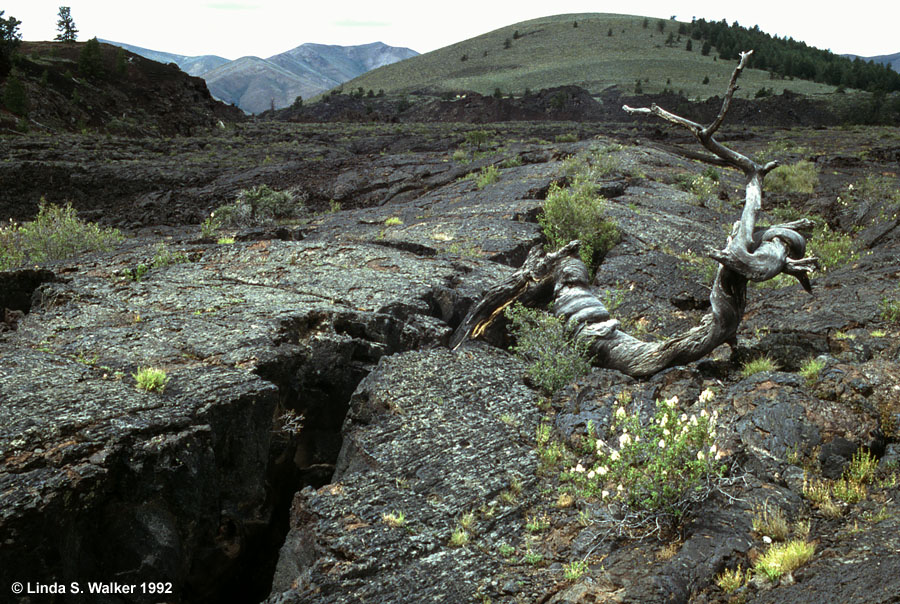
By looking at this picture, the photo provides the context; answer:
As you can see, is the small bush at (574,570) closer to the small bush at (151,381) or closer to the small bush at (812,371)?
the small bush at (812,371)

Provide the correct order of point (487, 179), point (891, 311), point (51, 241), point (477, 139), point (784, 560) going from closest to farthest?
point (784, 560) → point (891, 311) → point (51, 241) → point (487, 179) → point (477, 139)

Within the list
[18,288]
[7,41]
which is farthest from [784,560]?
A: [7,41]

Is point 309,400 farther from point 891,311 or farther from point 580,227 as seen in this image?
point 580,227

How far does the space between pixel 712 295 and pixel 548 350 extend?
79.6 inches

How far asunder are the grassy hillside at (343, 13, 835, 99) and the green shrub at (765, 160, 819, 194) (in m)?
60.6

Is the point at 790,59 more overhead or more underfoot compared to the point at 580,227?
more overhead

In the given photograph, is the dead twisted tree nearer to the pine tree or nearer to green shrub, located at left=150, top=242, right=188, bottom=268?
green shrub, located at left=150, top=242, right=188, bottom=268

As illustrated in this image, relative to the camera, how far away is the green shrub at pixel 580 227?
13.3 m

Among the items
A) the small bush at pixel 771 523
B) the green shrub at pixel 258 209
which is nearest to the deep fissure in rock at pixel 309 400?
the small bush at pixel 771 523

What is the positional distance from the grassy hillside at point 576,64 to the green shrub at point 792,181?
60.6 meters

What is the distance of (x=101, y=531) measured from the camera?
5262 mm

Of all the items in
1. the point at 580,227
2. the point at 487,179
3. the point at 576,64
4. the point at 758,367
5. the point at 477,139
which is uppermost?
the point at 576,64

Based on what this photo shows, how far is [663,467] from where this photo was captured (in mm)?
5020

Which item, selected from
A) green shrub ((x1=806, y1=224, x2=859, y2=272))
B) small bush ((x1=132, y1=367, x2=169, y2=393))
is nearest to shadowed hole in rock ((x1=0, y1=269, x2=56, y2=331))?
small bush ((x1=132, y1=367, x2=169, y2=393))
